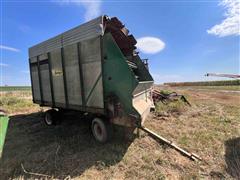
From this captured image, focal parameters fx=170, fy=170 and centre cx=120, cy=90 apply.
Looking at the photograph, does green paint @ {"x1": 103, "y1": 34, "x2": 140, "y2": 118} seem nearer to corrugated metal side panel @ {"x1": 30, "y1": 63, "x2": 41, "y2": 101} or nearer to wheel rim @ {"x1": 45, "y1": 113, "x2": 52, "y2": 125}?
wheel rim @ {"x1": 45, "y1": 113, "x2": 52, "y2": 125}

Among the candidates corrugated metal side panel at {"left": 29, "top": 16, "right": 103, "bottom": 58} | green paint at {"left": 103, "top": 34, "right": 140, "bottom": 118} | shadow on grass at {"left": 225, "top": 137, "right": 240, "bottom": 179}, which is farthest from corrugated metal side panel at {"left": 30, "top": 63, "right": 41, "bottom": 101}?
shadow on grass at {"left": 225, "top": 137, "right": 240, "bottom": 179}

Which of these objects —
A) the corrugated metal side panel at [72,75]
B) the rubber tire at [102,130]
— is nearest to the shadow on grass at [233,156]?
the rubber tire at [102,130]

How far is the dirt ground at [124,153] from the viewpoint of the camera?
3.28 meters

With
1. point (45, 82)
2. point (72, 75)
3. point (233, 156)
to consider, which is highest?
A: point (72, 75)

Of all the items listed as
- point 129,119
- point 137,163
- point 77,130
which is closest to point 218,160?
point 137,163

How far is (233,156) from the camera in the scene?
3.75 metres

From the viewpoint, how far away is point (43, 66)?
6074mm

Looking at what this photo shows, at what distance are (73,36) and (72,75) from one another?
1.09 metres

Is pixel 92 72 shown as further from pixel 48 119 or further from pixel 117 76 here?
pixel 48 119

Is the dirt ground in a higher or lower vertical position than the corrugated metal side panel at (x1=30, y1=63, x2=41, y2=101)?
lower

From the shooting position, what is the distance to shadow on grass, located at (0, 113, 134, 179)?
3.51m

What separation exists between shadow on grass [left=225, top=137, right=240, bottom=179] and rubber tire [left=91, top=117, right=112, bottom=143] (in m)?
2.64

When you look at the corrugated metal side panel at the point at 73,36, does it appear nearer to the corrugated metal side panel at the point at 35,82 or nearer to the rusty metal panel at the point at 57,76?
the rusty metal panel at the point at 57,76

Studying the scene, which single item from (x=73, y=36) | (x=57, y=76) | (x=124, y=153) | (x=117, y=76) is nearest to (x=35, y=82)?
(x=57, y=76)
